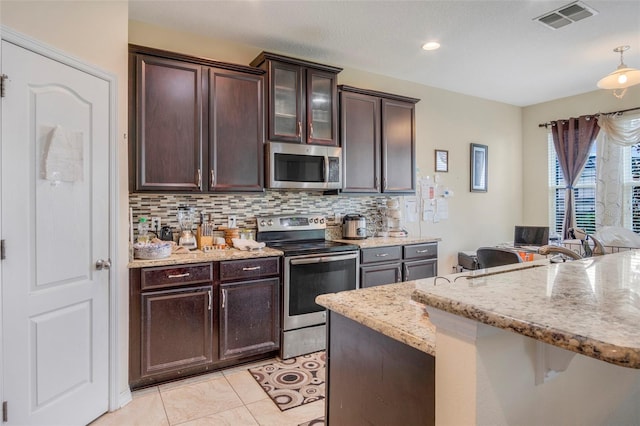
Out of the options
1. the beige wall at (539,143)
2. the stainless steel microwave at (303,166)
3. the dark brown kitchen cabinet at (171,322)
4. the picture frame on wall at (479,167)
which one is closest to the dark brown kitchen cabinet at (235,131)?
the stainless steel microwave at (303,166)

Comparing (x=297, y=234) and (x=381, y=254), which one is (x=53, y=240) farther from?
(x=381, y=254)

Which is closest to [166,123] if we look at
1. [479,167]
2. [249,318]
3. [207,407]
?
[249,318]

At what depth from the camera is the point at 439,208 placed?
458 centimetres

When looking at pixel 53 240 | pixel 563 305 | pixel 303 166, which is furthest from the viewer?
pixel 303 166

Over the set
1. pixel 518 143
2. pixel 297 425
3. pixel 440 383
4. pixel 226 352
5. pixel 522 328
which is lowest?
pixel 297 425

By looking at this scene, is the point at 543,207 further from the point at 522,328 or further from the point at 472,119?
the point at 522,328

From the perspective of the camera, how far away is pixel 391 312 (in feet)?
3.94

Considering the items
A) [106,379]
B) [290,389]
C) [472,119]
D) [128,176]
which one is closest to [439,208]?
[472,119]

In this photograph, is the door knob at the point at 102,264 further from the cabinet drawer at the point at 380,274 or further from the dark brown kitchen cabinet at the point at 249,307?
the cabinet drawer at the point at 380,274

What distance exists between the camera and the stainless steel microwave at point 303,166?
3.07 metres

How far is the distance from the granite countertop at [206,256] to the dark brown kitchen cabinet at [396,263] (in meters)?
0.91

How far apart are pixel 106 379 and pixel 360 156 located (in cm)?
272

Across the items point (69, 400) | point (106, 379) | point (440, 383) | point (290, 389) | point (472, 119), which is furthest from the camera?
point (472, 119)

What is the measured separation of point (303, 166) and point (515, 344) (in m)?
2.62
